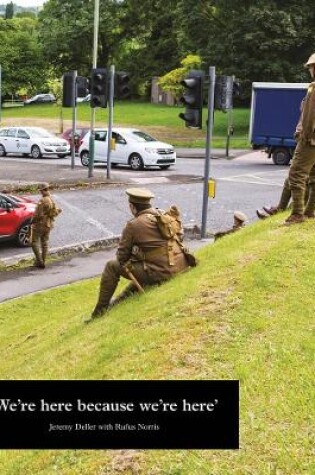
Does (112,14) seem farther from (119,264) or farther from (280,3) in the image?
(119,264)

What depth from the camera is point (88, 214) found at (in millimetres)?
20234

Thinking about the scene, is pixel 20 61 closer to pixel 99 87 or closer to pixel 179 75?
pixel 179 75

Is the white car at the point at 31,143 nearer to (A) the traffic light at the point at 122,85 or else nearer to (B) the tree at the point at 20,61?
(A) the traffic light at the point at 122,85

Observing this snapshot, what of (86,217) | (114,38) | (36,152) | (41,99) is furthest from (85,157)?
(41,99)

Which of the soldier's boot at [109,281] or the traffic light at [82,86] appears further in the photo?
the traffic light at [82,86]

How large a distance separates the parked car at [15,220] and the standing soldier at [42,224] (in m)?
1.85

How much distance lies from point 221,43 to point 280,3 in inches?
167

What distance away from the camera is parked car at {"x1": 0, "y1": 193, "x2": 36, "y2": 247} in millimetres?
16359

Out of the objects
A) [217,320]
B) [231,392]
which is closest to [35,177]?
[217,320]

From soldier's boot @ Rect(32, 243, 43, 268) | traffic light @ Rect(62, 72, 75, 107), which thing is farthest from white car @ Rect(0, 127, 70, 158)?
soldier's boot @ Rect(32, 243, 43, 268)

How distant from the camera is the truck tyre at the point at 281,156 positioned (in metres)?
33.6

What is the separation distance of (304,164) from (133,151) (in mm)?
21630

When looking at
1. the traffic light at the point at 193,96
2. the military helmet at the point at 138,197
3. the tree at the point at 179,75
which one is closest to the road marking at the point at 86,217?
the traffic light at the point at 193,96

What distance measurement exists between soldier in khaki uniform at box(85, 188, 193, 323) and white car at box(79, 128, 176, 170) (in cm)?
2175
